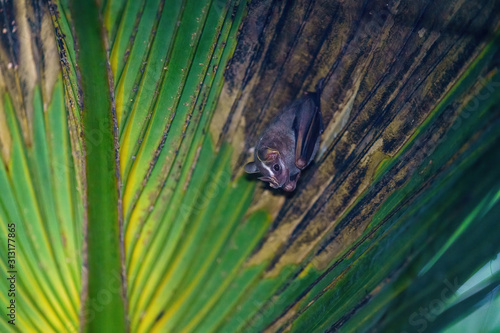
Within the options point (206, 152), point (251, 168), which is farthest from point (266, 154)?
point (206, 152)

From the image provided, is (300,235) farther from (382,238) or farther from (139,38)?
(139,38)

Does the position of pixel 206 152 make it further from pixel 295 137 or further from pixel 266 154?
pixel 295 137

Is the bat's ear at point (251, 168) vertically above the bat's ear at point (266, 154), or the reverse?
the bat's ear at point (266, 154)

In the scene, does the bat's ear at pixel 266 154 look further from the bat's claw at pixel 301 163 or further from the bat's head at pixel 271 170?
the bat's claw at pixel 301 163

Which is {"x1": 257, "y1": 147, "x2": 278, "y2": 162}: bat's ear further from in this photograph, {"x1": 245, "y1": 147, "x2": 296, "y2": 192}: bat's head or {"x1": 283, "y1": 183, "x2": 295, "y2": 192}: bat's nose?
{"x1": 283, "y1": 183, "x2": 295, "y2": 192}: bat's nose

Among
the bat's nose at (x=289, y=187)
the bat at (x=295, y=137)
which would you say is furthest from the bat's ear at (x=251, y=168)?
the bat's nose at (x=289, y=187)

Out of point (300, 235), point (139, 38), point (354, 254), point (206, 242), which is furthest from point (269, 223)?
point (139, 38)
